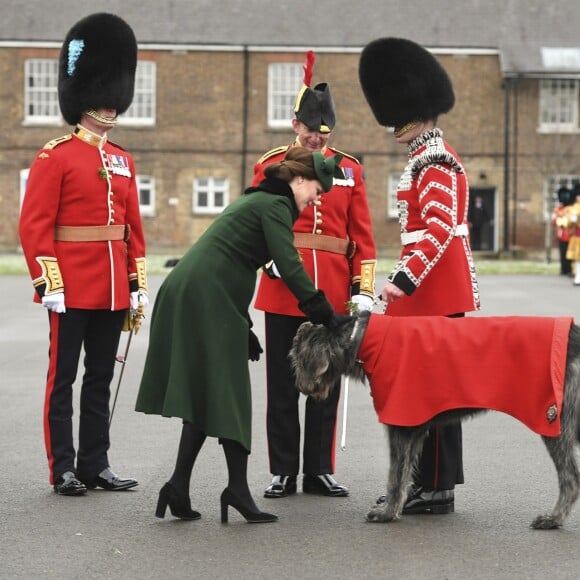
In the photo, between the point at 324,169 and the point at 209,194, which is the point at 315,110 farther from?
the point at 209,194

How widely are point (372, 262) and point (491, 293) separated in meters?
16.4

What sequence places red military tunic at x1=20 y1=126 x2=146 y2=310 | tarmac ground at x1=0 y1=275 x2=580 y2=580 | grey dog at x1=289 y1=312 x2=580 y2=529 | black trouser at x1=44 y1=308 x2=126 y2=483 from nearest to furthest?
tarmac ground at x1=0 y1=275 x2=580 y2=580 → grey dog at x1=289 y1=312 x2=580 y2=529 → red military tunic at x1=20 y1=126 x2=146 y2=310 → black trouser at x1=44 y1=308 x2=126 y2=483

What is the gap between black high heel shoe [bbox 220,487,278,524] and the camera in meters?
6.38

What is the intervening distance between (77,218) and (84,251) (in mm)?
185

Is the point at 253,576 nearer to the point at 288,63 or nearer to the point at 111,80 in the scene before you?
the point at 111,80

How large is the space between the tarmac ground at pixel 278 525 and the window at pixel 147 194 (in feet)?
112

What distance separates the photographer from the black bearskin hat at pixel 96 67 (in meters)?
7.32

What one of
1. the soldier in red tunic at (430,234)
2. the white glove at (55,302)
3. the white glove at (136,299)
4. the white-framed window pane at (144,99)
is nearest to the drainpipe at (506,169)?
the white-framed window pane at (144,99)

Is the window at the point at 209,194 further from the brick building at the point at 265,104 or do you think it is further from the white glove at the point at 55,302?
the white glove at the point at 55,302

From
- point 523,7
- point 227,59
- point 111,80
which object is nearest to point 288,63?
point 227,59

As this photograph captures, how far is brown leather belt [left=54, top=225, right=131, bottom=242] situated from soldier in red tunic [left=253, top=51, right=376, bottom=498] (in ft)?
2.80

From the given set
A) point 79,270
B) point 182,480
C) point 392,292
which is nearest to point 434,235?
point 392,292

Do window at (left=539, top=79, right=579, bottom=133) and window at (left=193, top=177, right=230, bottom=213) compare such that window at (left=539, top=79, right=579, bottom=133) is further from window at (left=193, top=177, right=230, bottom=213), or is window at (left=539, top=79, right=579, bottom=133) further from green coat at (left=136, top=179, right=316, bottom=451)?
green coat at (left=136, top=179, right=316, bottom=451)

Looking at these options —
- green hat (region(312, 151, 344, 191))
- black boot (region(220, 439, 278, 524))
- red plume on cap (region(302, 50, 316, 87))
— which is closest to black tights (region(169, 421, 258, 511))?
black boot (region(220, 439, 278, 524))
